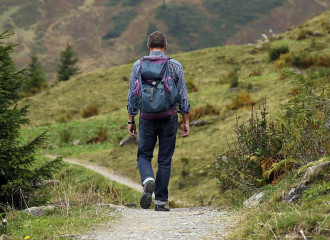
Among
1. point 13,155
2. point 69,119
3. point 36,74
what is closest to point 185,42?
point 36,74

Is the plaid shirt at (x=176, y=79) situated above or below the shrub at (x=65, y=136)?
above

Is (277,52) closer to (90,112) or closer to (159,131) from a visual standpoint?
(90,112)

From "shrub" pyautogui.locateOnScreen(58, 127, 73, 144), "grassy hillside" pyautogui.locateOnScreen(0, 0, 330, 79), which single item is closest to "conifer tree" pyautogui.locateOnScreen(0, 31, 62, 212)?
"shrub" pyautogui.locateOnScreen(58, 127, 73, 144)

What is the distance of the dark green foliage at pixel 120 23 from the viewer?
18462cm

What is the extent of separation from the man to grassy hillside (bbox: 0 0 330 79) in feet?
519

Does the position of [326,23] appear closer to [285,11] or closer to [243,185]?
[243,185]

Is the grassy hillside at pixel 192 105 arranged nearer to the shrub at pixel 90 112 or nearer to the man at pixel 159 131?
the shrub at pixel 90 112

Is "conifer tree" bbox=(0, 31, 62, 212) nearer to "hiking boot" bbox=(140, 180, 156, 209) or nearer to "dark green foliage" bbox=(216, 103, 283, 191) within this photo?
"hiking boot" bbox=(140, 180, 156, 209)

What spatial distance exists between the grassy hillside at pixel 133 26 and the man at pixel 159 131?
158 m

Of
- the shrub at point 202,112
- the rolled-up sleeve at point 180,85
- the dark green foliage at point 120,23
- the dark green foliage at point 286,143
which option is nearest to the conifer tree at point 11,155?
the rolled-up sleeve at point 180,85

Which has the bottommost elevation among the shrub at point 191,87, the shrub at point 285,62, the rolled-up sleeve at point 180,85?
the shrub at point 191,87

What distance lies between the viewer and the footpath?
12.3 feet

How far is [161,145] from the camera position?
5508 mm

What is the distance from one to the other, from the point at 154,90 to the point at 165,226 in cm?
162
